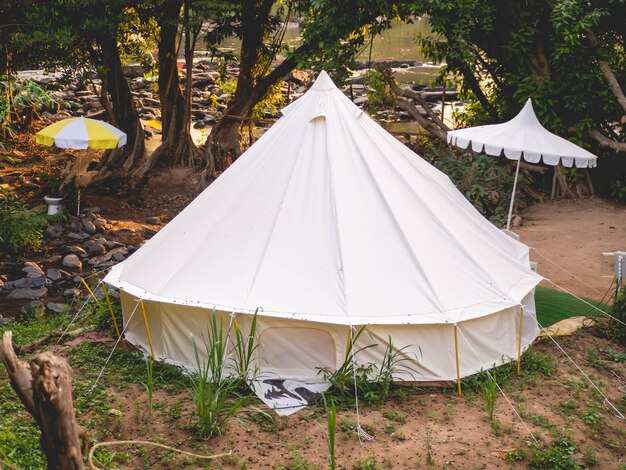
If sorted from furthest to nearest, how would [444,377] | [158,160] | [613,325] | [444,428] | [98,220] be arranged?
[158,160]
[98,220]
[613,325]
[444,377]
[444,428]

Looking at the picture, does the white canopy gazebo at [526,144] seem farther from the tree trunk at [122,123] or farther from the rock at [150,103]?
the rock at [150,103]

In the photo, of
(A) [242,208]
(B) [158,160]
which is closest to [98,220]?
(B) [158,160]

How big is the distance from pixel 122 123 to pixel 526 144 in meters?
9.44

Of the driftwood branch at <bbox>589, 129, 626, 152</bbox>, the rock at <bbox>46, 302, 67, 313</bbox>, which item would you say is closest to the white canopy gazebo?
the driftwood branch at <bbox>589, 129, 626, 152</bbox>

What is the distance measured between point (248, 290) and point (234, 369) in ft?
2.43

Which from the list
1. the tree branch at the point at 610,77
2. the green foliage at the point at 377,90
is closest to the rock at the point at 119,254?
the green foliage at the point at 377,90

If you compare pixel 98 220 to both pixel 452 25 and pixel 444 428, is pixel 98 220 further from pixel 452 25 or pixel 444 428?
pixel 444 428

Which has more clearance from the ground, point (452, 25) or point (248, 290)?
point (452, 25)

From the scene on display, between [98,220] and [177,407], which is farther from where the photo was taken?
[98,220]

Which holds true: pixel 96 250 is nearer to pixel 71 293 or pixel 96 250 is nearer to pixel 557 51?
pixel 71 293

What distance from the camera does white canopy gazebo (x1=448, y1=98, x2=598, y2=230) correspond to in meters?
8.94

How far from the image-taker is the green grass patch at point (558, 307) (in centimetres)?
852

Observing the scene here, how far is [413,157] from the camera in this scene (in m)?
8.30

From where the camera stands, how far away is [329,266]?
6.86 m
